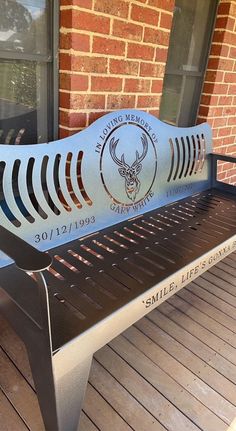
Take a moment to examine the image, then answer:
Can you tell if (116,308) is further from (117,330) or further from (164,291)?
(164,291)

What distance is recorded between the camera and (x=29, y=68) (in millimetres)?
1514

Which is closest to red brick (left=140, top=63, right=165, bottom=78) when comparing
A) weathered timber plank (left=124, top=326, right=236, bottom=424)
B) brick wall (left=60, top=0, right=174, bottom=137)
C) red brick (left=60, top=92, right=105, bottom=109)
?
brick wall (left=60, top=0, right=174, bottom=137)

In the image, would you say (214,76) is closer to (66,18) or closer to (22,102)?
(66,18)

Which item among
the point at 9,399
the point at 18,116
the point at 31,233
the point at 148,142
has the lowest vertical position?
the point at 9,399

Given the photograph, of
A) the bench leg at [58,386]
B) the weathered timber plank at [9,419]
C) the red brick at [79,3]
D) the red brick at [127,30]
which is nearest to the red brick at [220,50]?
the red brick at [127,30]

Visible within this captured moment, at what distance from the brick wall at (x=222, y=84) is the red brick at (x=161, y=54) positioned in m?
0.60

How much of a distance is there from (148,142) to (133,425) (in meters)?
1.30

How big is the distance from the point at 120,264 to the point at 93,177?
449mm

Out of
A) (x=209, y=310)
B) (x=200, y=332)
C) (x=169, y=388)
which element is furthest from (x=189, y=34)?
(x=169, y=388)

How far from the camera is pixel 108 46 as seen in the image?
1624mm

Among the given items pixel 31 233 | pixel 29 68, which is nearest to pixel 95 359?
pixel 31 233

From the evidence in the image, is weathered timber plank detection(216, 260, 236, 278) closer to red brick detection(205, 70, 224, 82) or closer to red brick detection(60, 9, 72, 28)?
red brick detection(205, 70, 224, 82)

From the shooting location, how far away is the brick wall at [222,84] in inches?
90.0

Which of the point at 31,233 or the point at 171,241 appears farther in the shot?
the point at 171,241
